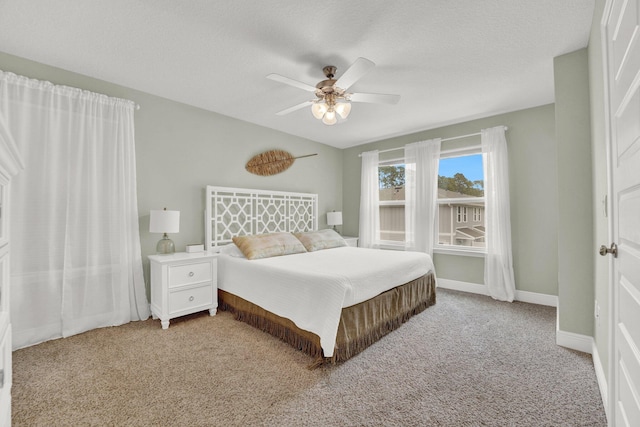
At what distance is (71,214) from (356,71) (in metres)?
2.80

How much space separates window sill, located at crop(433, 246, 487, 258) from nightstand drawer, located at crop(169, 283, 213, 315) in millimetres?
3267

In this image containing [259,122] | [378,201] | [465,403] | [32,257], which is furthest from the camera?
[378,201]

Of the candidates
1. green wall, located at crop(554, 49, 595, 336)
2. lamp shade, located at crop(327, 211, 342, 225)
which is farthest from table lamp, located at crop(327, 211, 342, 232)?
green wall, located at crop(554, 49, 595, 336)

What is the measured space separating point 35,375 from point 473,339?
3.38 metres

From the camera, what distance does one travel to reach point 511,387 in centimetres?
179

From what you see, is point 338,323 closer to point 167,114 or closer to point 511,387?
point 511,387

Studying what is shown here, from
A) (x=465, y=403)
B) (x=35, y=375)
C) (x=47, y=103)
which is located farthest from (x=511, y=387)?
(x=47, y=103)

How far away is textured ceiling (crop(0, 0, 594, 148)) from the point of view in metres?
1.82

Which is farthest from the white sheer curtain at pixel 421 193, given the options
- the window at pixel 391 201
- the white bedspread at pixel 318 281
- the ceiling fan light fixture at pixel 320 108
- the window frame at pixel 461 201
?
the ceiling fan light fixture at pixel 320 108

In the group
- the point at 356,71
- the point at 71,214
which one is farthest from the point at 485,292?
the point at 71,214

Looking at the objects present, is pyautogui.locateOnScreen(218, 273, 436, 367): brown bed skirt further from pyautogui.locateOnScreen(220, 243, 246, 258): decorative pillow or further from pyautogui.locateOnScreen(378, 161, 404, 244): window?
pyautogui.locateOnScreen(378, 161, 404, 244): window

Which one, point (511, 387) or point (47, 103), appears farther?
point (47, 103)

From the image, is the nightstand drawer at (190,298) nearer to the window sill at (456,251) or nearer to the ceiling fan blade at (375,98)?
the ceiling fan blade at (375,98)

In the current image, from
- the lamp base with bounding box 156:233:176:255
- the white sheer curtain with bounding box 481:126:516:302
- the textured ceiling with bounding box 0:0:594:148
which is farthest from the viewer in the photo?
the white sheer curtain with bounding box 481:126:516:302
